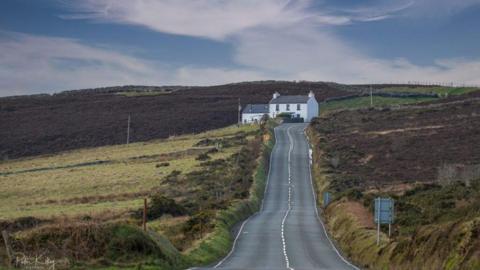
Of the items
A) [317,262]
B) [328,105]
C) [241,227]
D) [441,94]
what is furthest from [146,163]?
[441,94]

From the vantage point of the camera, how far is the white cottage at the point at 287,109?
502 ft

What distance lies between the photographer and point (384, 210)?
36094 mm

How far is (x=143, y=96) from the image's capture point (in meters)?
200

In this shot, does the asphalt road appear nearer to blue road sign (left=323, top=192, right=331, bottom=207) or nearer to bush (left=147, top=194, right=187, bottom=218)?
blue road sign (left=323, top=192, right=331, bottom=207)

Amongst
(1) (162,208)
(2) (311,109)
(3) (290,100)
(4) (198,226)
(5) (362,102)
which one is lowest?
(4) (198,226)

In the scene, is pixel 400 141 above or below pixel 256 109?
below

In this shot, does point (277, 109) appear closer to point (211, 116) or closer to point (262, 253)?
point (211, 116)

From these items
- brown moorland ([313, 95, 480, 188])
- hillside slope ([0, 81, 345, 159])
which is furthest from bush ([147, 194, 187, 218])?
hillside slope ([0, 81, 345, 159])

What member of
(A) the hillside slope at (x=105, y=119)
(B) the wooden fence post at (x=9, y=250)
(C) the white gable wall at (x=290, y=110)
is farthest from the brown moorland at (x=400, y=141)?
(B) the wooden fence post at (x=9, y=250)

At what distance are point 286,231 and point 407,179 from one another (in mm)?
26841

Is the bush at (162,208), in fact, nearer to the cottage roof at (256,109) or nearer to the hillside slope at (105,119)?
the hillside slope at (105,119)

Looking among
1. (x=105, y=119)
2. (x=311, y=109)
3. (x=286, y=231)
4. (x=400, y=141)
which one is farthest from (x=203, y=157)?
(x=105, y=119)

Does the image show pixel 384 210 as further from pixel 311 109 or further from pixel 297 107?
pixel 311 109

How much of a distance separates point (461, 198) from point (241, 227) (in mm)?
15421
